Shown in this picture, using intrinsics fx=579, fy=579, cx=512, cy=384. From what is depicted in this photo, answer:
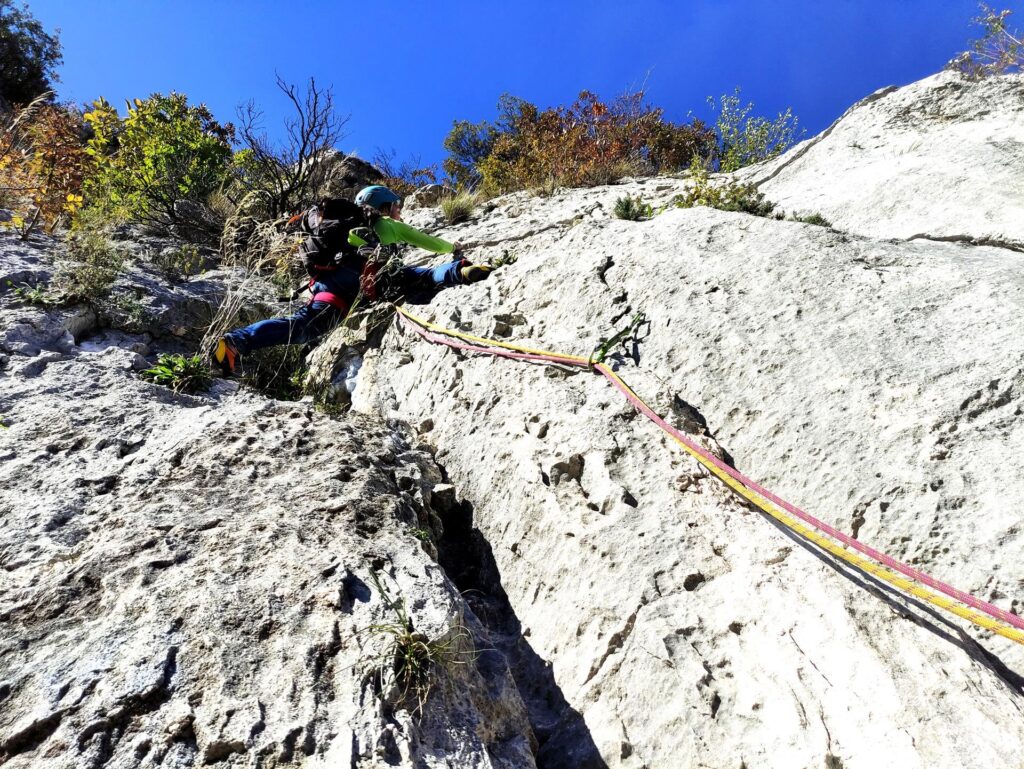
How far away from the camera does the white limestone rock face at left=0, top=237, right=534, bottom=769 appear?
5.50ft

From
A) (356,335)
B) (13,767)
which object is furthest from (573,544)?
(356,335)

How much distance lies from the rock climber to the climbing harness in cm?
171

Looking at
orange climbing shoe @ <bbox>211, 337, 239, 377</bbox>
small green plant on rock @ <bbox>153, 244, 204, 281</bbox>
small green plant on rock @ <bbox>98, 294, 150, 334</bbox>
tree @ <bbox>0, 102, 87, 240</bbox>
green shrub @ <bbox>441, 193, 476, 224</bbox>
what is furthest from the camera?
green shrub @ <bbox>441, 193, 476, 224</bbox>

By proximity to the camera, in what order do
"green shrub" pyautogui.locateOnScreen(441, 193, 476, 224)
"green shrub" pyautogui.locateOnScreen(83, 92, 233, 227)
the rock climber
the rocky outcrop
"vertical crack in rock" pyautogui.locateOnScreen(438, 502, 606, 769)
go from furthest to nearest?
"green shrub" pyautogui.locateOnScreen(441, 193, 476, 224), "green shrub" pyautogui.locateOnScreen(83, 92, 233, 227), the rock climber, "vertical crack in rock" pyautogui.locateOnScreen(438, 502, 606, 769), the rocky outcrop

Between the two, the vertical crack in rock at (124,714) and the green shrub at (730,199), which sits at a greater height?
the green shrub at (730,199)

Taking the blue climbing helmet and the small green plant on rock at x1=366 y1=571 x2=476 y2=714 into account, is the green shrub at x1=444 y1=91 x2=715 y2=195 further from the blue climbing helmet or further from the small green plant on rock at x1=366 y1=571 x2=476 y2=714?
the small green plant on rock at x1=366 y1=571 x2=476 y2=714

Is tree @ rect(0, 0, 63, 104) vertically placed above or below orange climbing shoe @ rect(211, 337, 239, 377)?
above

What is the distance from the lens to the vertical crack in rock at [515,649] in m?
2.21

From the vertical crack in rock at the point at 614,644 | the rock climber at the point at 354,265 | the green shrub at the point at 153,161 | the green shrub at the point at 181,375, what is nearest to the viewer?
the vertical crack in rock at the point at 614,644

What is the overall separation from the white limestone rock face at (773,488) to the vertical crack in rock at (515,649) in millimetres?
17

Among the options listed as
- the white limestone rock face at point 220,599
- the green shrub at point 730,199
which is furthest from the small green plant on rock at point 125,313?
the green shrub at point 730,199

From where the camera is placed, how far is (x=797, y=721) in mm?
1926

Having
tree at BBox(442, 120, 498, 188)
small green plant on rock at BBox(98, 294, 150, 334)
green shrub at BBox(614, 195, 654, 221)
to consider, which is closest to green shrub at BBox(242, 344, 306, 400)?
small green plant on rock at BBox(98, 294, 150, 334)

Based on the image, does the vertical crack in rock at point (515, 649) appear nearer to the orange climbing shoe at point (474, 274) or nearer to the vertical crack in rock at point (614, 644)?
the vertical crack in rock at point (614, 644)
